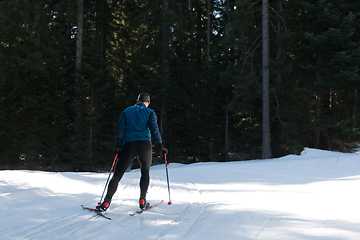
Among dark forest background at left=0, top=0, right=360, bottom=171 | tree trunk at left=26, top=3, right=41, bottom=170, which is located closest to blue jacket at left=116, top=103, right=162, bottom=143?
dark forest background at left=0, top=0, right=360, bottom=171

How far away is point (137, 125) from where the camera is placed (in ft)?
15.8

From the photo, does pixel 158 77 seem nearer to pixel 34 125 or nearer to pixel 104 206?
pixel 34 125

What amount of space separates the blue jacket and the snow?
118cm

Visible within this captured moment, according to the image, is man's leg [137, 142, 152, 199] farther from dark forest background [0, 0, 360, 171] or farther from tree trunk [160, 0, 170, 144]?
tree trunk [160, 0, 170, 144]

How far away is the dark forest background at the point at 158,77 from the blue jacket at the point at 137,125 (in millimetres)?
14960

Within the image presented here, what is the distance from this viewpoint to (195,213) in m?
4.66

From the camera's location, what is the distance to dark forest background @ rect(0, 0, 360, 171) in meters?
18.7

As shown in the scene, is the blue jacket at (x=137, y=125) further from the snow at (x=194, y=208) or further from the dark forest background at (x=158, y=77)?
the dark forest background at (x=158, y=77)

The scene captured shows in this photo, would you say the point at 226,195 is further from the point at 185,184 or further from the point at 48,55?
the point at 48,55

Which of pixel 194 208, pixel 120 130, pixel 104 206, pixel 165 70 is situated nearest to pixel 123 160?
pixel 120 130

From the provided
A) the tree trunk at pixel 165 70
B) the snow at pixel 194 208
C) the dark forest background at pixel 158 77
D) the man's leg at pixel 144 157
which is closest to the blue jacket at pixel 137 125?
the man's leg at pixel 144 157

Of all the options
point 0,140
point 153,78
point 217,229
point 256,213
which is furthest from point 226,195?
point 0,140

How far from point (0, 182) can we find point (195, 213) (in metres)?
4.64

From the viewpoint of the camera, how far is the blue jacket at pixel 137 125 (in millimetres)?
4801
